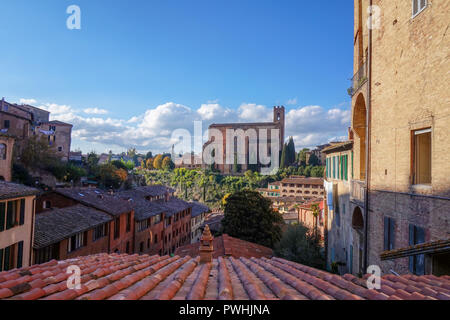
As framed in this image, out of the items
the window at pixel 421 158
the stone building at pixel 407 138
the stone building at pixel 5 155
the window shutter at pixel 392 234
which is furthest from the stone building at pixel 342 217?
the stone building at pixel 5 155

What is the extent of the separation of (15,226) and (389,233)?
1430 cm

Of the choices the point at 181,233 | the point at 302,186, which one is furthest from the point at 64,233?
the point at 302,186

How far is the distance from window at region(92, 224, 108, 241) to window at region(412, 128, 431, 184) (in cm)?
1638

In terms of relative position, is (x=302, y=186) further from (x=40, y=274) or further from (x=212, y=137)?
(x=40, y=274)

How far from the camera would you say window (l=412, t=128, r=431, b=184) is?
749 cm

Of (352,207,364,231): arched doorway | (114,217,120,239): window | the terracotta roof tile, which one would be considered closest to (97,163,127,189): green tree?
(114,217,120,239): window

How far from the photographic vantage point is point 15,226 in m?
10.9

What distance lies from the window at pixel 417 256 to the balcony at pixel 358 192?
121 inches

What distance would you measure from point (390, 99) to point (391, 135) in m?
1.19

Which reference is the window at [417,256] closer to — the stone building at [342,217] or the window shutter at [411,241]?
the window shutter at [411,241]

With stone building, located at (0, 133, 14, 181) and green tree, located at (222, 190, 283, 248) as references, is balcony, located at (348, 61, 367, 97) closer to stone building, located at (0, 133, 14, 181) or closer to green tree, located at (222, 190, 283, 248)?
green tree, located at (222, 190, 283, 248)

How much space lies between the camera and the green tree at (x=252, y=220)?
2553 centimetres

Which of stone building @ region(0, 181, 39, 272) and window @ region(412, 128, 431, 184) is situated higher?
window @ region(412, 128, 431, 184)

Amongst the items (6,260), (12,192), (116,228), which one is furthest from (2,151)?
(6,260)
